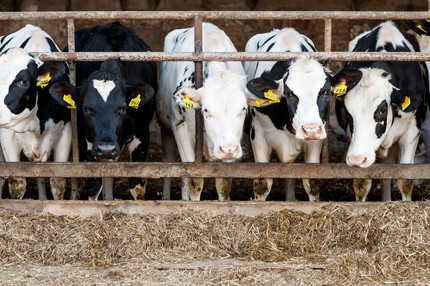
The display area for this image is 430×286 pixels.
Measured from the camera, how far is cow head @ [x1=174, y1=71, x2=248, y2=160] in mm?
5730

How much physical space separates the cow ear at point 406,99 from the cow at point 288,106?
1.94ft

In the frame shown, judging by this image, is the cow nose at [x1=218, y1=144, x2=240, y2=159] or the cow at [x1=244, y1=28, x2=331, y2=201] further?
the cow at [x1=244, y1=28, x2=331, y2=201]

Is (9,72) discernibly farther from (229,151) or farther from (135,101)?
(229,151)

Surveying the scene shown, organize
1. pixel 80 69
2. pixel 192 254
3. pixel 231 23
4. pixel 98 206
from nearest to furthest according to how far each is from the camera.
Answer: pixel 192 254 < pixel 98 206 < pixel 80 69 < pixel 231 23

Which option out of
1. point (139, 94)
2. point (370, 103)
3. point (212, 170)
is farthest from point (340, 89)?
point (139, 94)

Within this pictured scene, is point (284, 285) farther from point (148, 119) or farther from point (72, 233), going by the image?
point (148, 119)

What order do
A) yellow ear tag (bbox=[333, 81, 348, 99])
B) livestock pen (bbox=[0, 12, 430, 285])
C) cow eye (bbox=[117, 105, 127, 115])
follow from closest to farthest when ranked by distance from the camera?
livestock pen (bbox=[0, 12, 430, 285]) < yellow ear tag (bbox=[333, 81, 348, 99]) < cow eye (bbox=[117, 105, 127, 115])

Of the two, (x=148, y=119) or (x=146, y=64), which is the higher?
(x=146, y=64)

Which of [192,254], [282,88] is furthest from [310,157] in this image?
[192,254]

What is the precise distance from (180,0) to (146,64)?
513 centimetres

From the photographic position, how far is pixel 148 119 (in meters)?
A: 7.27

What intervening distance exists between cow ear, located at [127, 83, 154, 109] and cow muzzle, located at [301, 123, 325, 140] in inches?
58.6

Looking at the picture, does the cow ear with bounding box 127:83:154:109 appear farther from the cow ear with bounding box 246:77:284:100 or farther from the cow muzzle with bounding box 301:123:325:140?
the cow muzzle with bounding box 301:123:325:140

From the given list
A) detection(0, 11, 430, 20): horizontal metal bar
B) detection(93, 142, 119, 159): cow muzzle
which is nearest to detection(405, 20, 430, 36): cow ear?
detection(0, 11, 430, 20): horizontal metal bar
